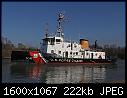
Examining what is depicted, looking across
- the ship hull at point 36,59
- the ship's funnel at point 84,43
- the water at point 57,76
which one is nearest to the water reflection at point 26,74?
the water at point 57,76

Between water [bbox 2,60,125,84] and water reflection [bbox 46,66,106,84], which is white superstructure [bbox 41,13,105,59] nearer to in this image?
water [bbox 2,60,125,84]

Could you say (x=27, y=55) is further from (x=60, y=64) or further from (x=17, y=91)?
(x=17, y=91)

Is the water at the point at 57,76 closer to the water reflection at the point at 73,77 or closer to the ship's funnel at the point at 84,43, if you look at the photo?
the water reflection at the point at 73,77

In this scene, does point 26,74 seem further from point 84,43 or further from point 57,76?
point 84,43

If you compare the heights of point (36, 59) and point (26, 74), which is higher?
point (36, 59)

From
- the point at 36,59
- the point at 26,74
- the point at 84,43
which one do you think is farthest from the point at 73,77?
the point at 84,43

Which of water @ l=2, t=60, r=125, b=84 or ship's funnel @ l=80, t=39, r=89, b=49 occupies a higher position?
ship's funnel @ l=80, t=39, r=89, b=49

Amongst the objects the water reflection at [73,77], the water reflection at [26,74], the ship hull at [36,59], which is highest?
the ship hull at [36,59]

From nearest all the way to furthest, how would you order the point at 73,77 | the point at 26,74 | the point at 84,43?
the point at 73,77, the point at 26,74, the point at 84,43

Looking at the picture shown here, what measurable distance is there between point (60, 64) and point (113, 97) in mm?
23294

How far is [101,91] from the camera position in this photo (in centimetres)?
761

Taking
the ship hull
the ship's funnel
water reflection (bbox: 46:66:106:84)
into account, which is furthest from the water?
the ship's funnel

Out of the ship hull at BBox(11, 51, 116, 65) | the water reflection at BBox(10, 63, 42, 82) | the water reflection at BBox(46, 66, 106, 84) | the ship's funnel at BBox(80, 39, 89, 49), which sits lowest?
the water reflection at BBox(46, 66, 106, 84)

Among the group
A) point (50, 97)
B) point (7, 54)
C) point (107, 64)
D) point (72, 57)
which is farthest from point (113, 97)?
point (7, 54)
